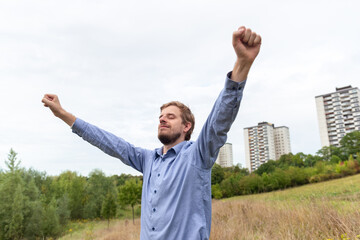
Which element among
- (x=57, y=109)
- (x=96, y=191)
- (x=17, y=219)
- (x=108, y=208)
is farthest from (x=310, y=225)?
(x=96, y=191)

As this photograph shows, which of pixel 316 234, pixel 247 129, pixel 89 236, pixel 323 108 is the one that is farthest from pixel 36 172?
pixel 323 108

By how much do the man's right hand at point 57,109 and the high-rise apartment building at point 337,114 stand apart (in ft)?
312

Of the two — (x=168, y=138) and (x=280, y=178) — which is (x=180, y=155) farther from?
(x=280, y=178)

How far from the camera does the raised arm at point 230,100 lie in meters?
1.30

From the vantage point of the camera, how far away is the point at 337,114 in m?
85.6

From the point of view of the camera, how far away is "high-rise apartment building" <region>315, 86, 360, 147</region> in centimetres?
8250

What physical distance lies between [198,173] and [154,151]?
643mm

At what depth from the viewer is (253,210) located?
7.09m

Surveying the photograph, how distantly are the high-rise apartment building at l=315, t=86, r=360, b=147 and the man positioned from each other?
3728 inches

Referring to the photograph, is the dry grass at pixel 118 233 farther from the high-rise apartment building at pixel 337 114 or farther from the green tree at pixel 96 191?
the high-rise apartment building at pixel 337 114

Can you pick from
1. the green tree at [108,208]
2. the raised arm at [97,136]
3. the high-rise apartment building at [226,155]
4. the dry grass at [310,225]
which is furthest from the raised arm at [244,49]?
the high-rise apartment building at [226,155]

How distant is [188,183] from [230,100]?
1.97 feet

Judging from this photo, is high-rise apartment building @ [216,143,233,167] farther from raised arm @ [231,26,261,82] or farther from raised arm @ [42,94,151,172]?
raised arm @ [231,26,261,82]

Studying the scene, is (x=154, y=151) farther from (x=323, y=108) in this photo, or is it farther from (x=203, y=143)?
(x=323, y=108)
